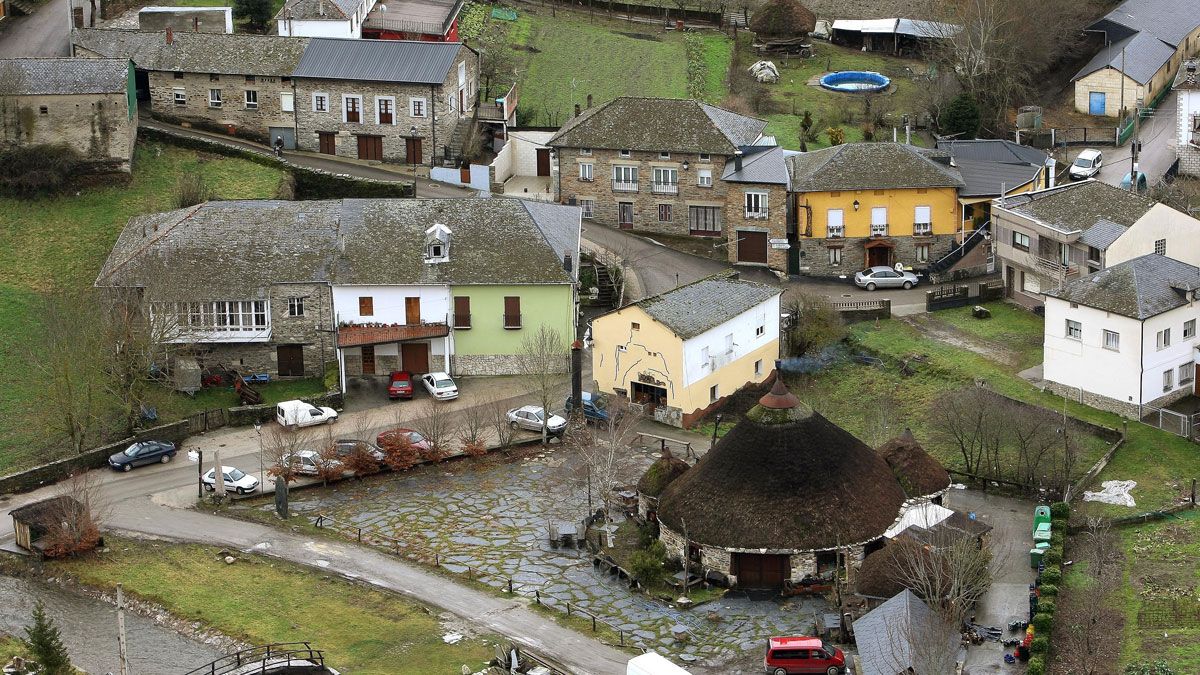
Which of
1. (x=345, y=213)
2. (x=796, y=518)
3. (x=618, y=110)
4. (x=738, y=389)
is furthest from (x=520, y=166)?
(x=796, y=518)

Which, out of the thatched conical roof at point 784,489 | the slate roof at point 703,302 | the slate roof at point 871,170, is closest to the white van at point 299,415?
the slate roof at point 703,302

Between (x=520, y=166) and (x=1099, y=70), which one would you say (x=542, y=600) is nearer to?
(x=520, y=166)

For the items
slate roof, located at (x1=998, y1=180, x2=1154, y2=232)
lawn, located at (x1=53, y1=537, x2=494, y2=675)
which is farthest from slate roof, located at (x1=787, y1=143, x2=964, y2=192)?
lawn, located at (x1=53, y1=537, x2=494, y2=675)

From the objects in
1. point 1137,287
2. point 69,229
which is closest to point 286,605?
point 69,229

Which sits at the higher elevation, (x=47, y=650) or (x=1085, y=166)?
(x=1085, y=166)

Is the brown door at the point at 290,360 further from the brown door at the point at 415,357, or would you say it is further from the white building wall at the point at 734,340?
the white building wall at the point at 734,340

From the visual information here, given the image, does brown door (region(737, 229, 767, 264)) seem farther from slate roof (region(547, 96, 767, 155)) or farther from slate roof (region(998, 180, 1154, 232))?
slate roof (region(998, 180, 1154, 232))

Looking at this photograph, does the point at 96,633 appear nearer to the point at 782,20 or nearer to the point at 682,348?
the point at 682,348
